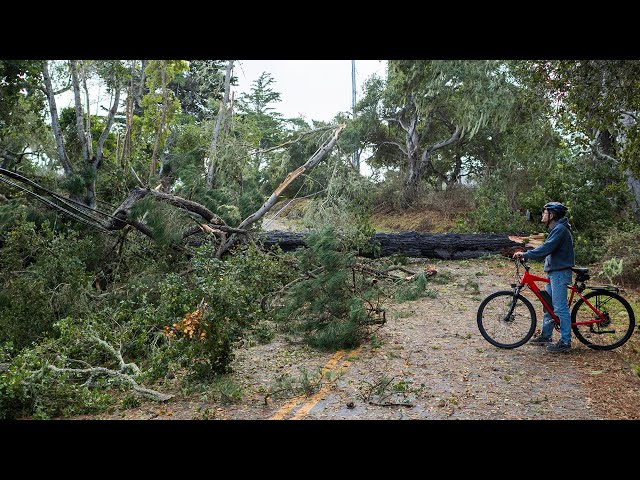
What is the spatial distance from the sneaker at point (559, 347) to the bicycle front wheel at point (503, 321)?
245 mm

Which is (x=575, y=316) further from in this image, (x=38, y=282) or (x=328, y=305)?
(x=38, y=282)

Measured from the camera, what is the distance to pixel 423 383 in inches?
208

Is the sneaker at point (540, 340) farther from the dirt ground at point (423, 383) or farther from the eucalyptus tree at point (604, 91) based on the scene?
the eucalyptus tree at point (604, 91)

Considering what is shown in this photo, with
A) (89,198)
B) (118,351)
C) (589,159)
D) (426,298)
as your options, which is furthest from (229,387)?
(589,159)

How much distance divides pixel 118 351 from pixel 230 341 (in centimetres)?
107

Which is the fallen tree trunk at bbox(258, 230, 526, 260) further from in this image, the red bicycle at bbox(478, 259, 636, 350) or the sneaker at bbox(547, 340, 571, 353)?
the sneaker at bbox(547, 340, 571, 353)

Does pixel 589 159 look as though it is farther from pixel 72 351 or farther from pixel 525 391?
pixel 72 351

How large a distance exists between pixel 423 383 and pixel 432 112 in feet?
56.9

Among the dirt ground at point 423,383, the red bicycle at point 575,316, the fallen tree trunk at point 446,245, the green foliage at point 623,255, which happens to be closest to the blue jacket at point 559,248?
the red bicycle at point 575,316

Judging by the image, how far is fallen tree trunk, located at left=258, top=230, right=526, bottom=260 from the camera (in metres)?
12.8

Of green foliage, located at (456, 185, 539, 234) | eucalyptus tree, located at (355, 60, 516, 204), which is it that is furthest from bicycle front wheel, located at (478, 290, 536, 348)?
green foliage, located at (456, 185, 539, 234)

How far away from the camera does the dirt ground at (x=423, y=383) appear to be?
15.2 feet
